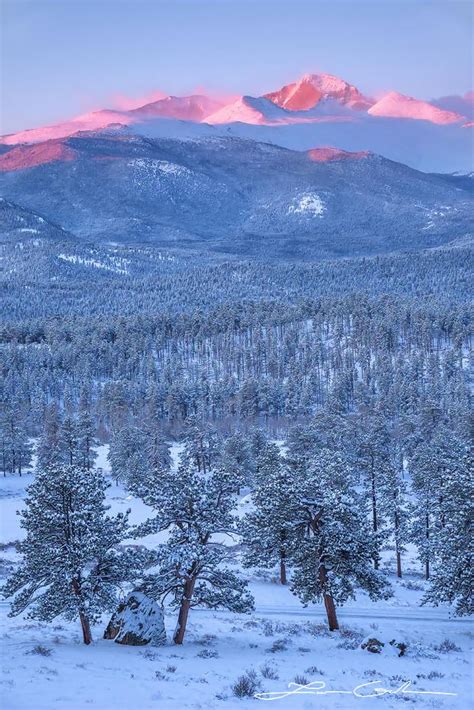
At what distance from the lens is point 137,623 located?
29.0m

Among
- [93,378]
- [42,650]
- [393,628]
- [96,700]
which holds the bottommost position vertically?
[93,378]

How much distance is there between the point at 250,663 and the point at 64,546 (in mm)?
9276

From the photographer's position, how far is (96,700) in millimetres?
20484

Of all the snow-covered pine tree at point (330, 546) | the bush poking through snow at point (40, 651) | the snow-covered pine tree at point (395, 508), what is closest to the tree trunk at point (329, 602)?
the snow-covered pine tree at point (330, 546)

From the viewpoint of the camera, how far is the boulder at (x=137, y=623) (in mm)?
28578

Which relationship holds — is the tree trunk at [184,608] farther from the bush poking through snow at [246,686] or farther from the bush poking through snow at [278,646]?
the bush poking through snow at [246,686]

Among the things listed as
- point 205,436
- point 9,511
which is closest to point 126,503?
point 9,511

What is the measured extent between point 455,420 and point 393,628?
77.8 metres

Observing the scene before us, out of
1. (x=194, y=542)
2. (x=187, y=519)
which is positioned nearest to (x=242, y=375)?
(x=187, y=519)

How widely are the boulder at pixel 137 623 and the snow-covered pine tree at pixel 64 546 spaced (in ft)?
4.97

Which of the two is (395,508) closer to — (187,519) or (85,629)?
(187,519)

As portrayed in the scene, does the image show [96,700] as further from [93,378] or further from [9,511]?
[93,378]

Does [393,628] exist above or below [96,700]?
below

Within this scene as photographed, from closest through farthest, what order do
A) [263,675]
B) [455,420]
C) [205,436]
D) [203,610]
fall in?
[263,675] → [203,610] → [205,436] → [455,420]
